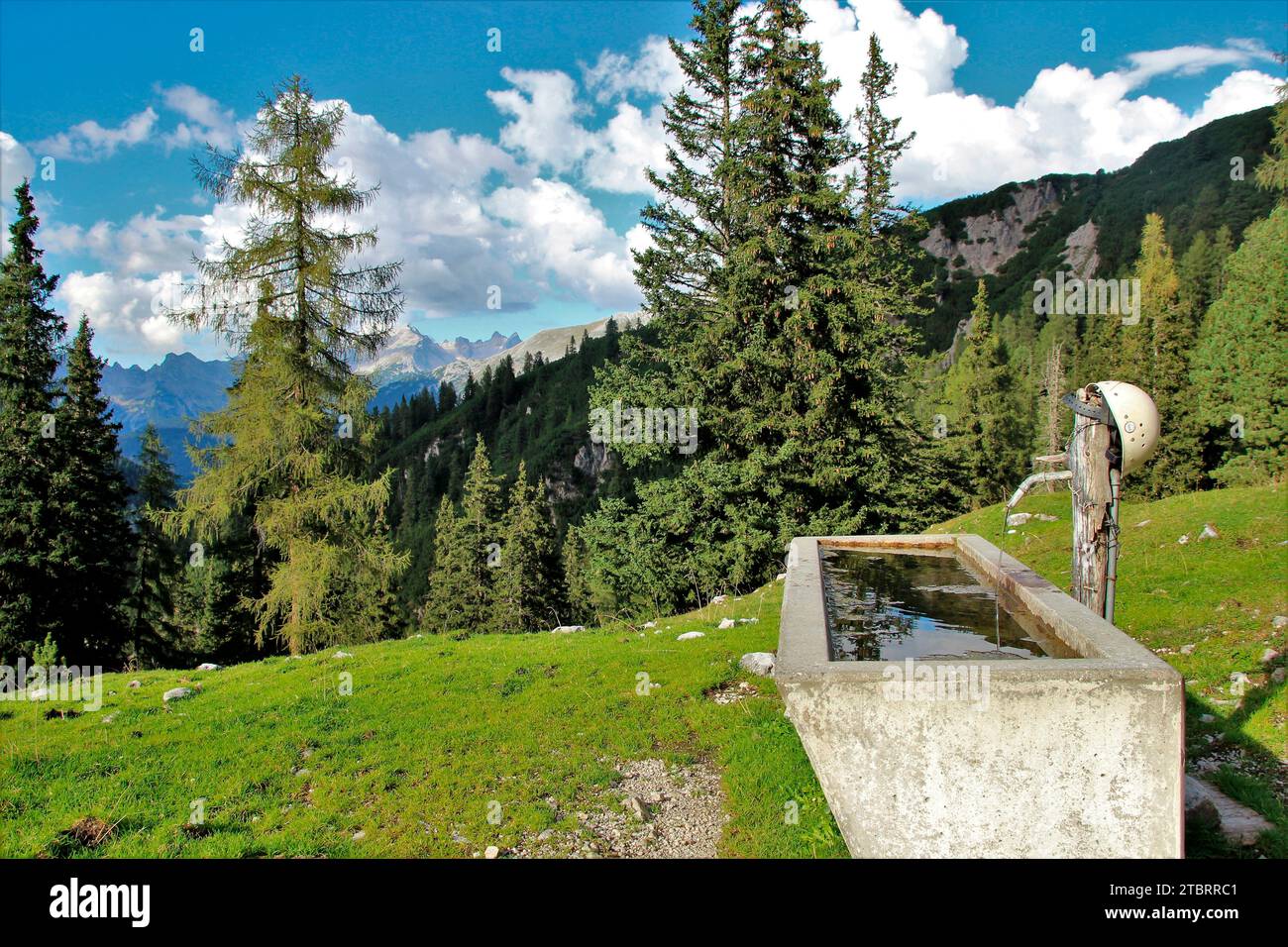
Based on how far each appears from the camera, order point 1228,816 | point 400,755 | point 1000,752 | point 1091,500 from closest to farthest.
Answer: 1. point 1000,752
2. point 1228,816
3. point 1091,500
4. point 400,755

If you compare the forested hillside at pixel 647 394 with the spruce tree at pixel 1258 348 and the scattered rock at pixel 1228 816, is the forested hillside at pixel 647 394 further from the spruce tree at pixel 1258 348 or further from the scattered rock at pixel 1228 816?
the scattered rock at pixel 1228 816

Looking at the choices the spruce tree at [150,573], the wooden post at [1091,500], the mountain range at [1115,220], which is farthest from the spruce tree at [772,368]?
the mountain range at [1115,220]

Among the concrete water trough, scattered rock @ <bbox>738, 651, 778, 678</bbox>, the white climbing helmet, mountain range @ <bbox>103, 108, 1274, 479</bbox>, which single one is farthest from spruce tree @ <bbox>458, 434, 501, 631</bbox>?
mountain range @ <bbox>103, 108, 1274, 479</bbox>

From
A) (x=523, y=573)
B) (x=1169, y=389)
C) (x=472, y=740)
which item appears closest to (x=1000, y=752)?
(x=472, y=740)

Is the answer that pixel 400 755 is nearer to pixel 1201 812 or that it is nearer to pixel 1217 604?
pixel 1201 812

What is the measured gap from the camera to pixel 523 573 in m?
39.8

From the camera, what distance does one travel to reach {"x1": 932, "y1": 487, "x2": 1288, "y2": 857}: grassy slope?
6258 mm

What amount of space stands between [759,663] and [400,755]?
15.4 ft

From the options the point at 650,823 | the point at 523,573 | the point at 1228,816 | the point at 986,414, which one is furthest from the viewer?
the point at 986,414

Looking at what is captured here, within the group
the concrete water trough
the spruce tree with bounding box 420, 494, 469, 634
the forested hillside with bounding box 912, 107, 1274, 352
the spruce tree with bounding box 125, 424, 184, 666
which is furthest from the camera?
the forested hillside with bounding box 912, 107, 1274, 352

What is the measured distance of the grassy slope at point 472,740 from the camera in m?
5.47

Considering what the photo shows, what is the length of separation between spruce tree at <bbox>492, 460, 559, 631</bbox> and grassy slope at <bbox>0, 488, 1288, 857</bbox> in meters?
27.6

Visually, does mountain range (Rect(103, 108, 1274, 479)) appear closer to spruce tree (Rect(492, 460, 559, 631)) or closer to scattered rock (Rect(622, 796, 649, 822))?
spruce tree (Rect(492, 460, 559, 631))

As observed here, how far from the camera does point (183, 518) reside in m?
16.8
